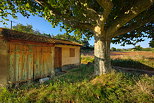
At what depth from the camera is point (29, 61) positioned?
4875 mm

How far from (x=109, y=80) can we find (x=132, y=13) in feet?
12.0

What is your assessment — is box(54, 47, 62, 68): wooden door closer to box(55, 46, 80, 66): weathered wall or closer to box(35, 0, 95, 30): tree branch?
box(55, 46, 80, 66): weathered wall

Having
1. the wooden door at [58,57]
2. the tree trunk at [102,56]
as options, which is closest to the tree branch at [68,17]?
the tree trunk at [102,56]

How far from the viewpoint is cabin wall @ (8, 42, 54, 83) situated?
13.9ft

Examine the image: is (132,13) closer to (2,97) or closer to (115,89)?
(115,89)

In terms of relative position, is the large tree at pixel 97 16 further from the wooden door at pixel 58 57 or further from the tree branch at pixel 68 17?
the wooden door at pixel 58 57

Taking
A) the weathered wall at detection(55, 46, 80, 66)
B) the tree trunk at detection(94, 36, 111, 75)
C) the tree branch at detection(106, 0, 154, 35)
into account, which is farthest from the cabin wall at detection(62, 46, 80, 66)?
the tree branch at detection(106, 0, 154, 35)

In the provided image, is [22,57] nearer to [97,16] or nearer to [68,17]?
[68,17]

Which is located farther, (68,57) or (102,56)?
(68,57)

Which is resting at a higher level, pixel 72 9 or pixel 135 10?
pixel 72 9

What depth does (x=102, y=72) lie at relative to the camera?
4652mm

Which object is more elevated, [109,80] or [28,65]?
[28,65]

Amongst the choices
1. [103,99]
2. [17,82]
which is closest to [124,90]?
[103,99]

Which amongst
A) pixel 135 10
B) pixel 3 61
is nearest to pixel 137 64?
pixel 135 10
